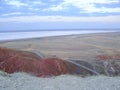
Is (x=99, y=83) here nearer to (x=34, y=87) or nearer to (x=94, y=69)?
(x=34, y=87)

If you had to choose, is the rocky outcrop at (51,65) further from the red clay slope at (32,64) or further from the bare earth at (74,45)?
the bare earth at (74,45)

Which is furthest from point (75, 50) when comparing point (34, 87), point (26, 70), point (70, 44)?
point (34, 87)

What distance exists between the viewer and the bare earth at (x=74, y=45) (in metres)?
6.28

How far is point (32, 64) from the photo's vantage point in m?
5.91

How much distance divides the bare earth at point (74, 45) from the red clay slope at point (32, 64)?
0.96 feet

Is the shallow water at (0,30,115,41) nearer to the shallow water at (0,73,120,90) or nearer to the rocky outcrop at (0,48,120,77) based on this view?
the rocky outcrop at (0,48,120,77)

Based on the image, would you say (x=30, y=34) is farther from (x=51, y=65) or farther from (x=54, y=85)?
(x=54, y=85)

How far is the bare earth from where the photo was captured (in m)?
6.28

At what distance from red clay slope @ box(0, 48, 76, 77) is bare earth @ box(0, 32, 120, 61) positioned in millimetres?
291

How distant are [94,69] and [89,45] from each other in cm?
79

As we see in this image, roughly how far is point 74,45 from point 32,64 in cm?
121

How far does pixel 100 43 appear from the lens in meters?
6.59

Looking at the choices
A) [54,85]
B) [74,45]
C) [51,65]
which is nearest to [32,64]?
[51,65]

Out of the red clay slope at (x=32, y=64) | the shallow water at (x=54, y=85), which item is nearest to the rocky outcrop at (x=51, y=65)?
the red clay slope at (x=32, y=64)
